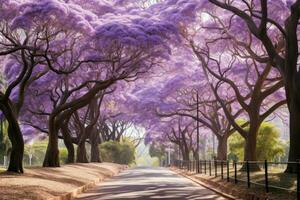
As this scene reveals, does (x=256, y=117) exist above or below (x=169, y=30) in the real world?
below

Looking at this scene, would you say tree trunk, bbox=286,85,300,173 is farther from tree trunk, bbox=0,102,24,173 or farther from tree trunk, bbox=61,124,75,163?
tree trunk, bbox=61,124,75,163

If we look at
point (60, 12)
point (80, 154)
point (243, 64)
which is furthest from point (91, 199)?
point (80, 154)

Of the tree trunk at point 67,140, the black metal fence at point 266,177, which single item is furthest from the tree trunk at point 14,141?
the tree trunk at point 67,140

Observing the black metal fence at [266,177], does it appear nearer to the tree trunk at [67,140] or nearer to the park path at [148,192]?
the park path at [148,192]

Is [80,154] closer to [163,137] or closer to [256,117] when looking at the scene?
[256,117]

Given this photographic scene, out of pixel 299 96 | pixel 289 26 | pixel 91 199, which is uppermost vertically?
pixel 289 26

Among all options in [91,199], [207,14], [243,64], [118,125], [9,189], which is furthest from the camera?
[118,125]

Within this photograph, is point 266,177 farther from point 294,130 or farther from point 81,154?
point 81,154

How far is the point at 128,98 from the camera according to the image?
56.8 meters

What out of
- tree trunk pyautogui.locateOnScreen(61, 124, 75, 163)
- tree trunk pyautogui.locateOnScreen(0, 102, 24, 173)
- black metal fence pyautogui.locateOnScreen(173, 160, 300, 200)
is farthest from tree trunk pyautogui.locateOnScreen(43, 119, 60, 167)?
black metal fence pyautogui.locateOnScreen(173, 160, 300, 200)

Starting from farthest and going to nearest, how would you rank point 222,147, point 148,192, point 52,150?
point 222,147 < point 52,150 < point 148,192

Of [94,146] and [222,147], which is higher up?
[94,146]

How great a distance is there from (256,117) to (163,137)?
5223 centimetres

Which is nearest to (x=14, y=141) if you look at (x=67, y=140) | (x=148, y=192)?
(x=148, y=192)
